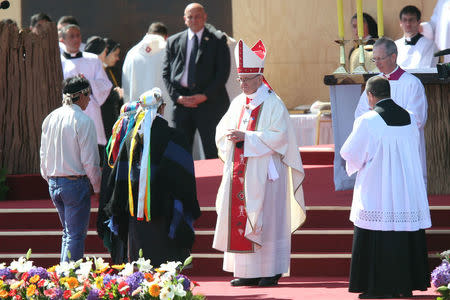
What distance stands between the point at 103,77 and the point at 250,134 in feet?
15.1

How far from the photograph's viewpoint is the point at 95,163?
883cm

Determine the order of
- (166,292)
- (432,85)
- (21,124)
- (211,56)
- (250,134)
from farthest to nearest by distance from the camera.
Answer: (211,56) < (21,124) < (432,85) < (250,134) < (166,292)

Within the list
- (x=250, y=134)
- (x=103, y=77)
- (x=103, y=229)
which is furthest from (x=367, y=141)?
(x=103, y=77)

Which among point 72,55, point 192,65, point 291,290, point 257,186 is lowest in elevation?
point 291,290

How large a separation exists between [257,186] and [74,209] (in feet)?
4.61

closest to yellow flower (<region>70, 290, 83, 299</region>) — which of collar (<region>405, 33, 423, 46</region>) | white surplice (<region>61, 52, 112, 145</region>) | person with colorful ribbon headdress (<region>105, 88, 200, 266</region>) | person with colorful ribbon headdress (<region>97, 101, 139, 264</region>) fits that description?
person with colorful ribbon headdress (<region>105, 88, 200, 266</region>)

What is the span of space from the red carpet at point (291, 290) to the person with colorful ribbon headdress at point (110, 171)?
0.68 meters

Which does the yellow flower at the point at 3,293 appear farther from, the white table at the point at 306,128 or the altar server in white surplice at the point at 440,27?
the white table at the point at 306,128

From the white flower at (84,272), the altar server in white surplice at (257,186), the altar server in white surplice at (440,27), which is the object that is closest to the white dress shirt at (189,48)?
the altar server in white surplice at (440,27)

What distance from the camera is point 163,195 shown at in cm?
805

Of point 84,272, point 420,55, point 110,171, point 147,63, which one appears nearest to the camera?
point 84,272

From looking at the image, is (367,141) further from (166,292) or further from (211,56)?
(211,56)

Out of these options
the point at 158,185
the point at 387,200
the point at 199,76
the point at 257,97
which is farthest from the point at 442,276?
the point at 199,76

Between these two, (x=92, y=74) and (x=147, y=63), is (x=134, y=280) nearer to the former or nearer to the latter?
(x=92, y=74)
